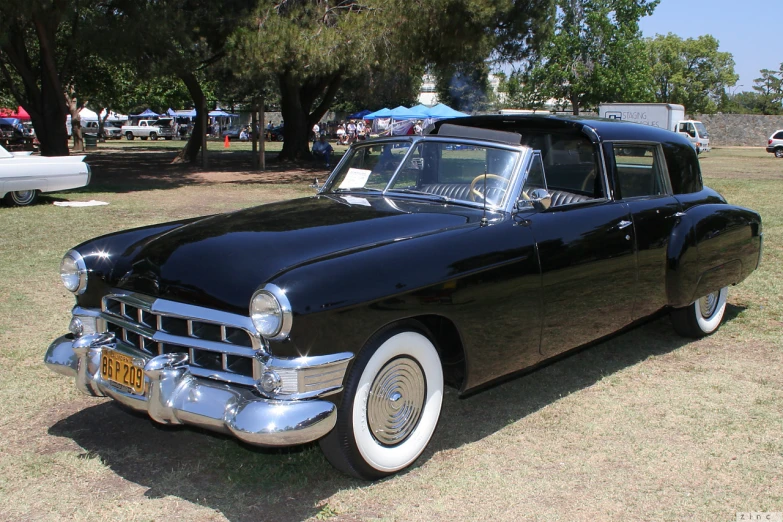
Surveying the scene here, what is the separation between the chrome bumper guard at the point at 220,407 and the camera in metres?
2.85

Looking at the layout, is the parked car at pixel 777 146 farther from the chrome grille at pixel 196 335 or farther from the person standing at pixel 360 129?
the chrome grille at pixel 196 335

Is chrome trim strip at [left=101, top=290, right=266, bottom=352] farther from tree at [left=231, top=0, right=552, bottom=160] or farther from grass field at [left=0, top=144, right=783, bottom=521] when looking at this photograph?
tree at [left=231, top=0, right=552, bottom=160]

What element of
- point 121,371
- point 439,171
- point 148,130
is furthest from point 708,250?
point 148,130

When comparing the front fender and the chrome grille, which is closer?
the chrome grille

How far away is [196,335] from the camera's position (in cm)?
320

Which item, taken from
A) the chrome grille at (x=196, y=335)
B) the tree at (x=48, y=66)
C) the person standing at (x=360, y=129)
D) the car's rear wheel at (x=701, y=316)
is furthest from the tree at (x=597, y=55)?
the chrome grille at (x=196, y=335)

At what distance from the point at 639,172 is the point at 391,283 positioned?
264 centimetres

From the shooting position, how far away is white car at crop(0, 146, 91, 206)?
12.4m

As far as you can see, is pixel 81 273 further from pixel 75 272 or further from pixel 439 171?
pixel 439 171

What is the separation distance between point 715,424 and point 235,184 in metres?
16.0

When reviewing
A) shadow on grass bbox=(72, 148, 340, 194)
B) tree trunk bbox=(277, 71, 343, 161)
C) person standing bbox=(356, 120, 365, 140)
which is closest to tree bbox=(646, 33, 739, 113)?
person standing bbox=(356, 120, 365, 140)

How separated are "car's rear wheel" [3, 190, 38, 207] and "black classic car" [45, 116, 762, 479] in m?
9.97

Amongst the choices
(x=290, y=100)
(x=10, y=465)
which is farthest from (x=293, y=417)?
(x=290, y=100)

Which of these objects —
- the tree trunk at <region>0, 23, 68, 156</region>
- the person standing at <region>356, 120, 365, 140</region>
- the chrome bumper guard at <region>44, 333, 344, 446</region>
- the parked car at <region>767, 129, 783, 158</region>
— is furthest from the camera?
the person standing at <region>356, 120, 365, 140</region>
